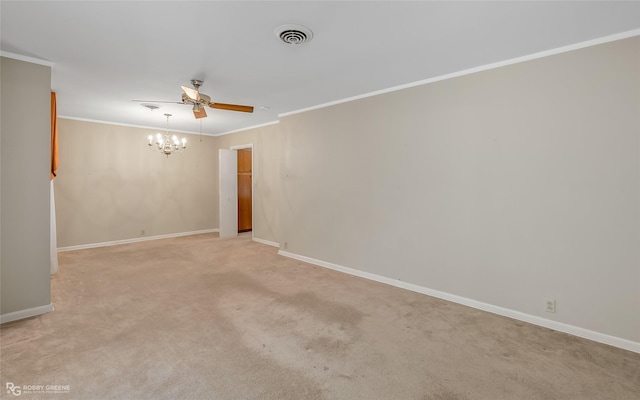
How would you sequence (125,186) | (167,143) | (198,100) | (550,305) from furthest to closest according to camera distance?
(125,186) → (167,143) → (198,100) → (550,305)

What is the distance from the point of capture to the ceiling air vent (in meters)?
2.28

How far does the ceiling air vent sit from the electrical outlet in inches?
127

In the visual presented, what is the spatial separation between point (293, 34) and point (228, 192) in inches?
204

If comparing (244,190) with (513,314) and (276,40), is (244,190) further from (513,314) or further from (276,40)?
(513,314)

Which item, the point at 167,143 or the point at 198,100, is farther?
the point at 167,143

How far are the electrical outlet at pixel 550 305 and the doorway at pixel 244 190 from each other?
6.49m

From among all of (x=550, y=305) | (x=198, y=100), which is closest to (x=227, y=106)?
(x=198, y=100)

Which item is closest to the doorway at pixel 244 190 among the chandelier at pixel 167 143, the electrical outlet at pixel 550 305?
the chandelier at pixel 167 143

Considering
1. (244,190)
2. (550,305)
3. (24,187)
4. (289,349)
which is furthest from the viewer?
(244,190)

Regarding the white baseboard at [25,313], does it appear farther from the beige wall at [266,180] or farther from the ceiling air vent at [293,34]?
the beige wall at [266,180]

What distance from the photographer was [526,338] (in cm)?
252

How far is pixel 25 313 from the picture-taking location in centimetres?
288

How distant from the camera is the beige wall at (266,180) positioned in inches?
240

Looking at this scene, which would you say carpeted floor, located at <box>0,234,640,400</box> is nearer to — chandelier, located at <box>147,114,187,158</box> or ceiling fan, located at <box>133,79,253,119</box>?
ceiling fan, located at <box>133,79,253,119</box>
